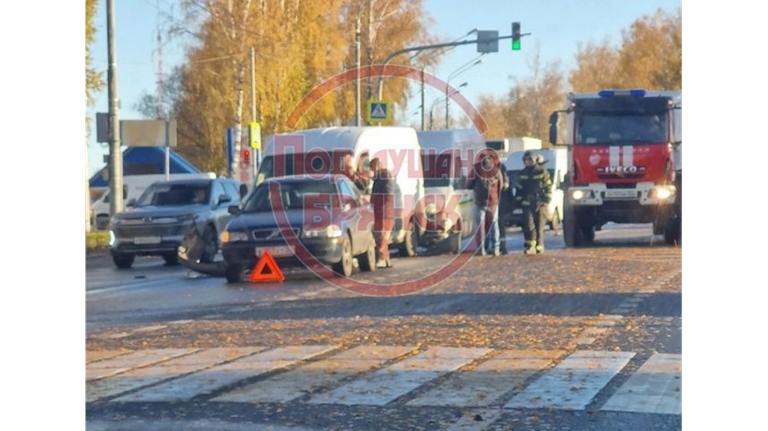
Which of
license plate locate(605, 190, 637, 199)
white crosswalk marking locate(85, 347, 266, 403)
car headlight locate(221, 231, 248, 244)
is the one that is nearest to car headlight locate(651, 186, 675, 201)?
license plate locate(605, 190, 637, 199)

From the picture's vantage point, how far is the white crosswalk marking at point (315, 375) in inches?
320

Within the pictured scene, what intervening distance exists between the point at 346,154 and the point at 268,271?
3912 millimetres

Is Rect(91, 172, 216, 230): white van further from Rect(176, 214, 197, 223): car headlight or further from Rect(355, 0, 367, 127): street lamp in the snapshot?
Rect(176, 214, 197, 223): car headlight

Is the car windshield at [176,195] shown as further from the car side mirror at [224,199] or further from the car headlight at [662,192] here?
the car headlight at [662,192]

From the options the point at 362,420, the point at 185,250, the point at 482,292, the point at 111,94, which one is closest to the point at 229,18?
the point at 111,94

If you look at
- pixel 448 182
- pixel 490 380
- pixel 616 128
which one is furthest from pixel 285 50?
pixel 490 380

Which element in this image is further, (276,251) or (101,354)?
(276,251)

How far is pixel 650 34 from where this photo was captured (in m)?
30.5

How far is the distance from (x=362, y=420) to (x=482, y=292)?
8.30m

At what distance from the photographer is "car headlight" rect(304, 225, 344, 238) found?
1745 centimetres

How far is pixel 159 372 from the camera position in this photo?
30.7 ft

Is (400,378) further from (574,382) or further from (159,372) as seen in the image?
(159,372)
